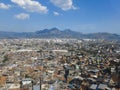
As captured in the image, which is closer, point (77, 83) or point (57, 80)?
point (77, 83)

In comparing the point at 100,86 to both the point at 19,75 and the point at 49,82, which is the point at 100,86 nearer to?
the point at 49,82

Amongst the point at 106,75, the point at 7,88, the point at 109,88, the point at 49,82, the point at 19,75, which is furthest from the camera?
the point at 19,75

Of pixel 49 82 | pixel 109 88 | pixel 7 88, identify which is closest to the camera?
pixel 109 88

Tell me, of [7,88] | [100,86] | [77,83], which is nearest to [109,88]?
[100,86]

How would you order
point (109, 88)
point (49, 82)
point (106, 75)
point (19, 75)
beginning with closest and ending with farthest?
point (109, 88), point (49, 82), point (106, 75), point (19, 75)

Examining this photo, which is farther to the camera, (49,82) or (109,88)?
(49,82)

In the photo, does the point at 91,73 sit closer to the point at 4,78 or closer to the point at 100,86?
the point at 100,86

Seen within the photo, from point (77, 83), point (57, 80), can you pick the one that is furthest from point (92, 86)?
point (57, 80)

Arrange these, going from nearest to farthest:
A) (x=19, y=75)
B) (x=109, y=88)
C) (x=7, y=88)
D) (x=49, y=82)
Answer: (x=109, y=88), (x=7, y=88), (x=49, y=82), (x=19, y=75)

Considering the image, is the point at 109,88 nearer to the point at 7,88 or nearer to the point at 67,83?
the point at 67,83
